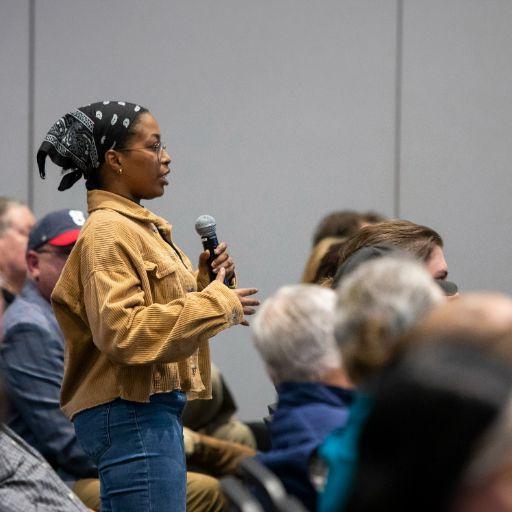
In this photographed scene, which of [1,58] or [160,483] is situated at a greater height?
[1,58]

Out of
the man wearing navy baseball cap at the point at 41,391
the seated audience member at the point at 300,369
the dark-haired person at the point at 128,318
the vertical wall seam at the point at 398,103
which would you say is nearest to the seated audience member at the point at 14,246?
the man wearing navy baseball cap at the point at 41,391

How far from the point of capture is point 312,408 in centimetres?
173

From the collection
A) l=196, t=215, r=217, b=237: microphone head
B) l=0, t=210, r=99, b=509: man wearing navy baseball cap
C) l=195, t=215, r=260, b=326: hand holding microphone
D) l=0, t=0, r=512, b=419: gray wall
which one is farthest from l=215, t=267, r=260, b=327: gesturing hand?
l=0, t=0, r=512, b=419: gray wall

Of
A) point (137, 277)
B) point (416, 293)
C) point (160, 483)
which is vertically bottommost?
point (160, 483)

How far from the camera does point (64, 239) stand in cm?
314

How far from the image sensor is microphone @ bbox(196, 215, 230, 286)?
2.48m

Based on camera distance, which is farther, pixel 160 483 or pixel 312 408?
pixel 160 483

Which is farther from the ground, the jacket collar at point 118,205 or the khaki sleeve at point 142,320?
the jacket collar at point 118,205

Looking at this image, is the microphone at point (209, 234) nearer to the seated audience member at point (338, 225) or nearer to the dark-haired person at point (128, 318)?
the dark-haired person at point (128, 318)

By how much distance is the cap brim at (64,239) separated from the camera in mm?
3129

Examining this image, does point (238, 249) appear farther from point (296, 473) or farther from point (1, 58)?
point (296, 473)

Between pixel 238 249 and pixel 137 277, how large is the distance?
2358 millimetres

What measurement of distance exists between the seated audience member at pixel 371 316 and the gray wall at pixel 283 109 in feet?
10.7

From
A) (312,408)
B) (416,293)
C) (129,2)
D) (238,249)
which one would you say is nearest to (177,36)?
(129,2)
